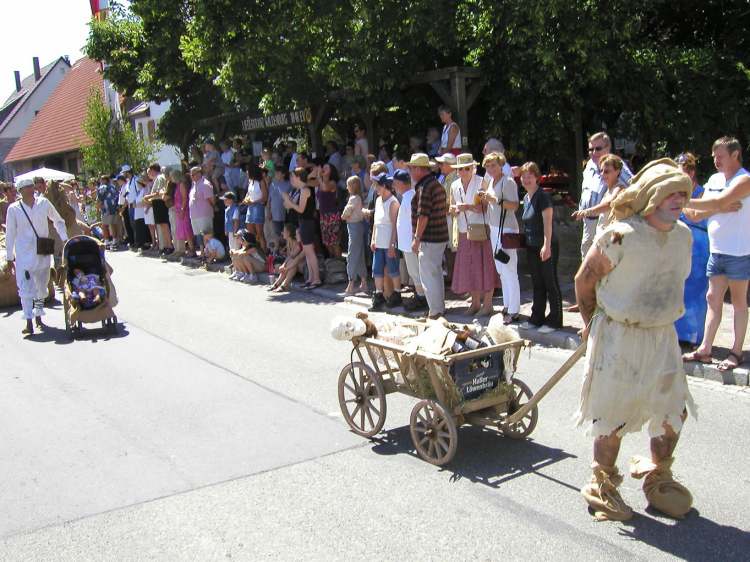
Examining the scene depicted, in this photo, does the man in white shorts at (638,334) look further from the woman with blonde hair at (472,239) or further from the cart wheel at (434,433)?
the woman with blonde hair at (472,239)

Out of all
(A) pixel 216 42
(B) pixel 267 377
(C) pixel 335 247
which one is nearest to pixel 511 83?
(C) pixel 335 247

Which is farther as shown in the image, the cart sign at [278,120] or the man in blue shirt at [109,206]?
the man in blue shirt at [109,206]

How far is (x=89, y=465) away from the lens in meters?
5.71

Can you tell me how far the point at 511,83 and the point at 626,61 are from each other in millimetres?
2189

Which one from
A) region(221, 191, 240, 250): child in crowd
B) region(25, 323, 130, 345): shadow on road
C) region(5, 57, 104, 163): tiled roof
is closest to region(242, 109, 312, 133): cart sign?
region(221, 191, 240, 250): child in crowd

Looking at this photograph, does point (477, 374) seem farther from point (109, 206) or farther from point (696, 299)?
point (109, 206)

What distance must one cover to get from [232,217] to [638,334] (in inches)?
467

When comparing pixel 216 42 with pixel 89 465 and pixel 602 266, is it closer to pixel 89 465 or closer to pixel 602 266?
pixel 89 465

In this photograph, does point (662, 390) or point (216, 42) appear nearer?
point (662, 390)

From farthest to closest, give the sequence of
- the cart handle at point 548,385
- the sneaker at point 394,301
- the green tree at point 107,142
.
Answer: the green tree at point 107,142 → the sneaker at point 394,301 → the cart handle at point 548,385

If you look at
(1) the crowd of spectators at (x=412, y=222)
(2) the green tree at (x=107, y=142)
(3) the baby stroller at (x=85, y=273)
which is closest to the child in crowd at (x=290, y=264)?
(1) the crowd of spectators at (x=412, y=222)

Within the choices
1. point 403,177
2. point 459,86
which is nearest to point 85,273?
point 403,177

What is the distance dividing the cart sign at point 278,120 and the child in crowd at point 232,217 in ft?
9.52

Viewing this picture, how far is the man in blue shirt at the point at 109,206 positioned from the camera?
2227 centimetres
